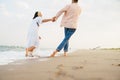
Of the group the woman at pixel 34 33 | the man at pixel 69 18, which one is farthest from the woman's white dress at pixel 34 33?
the man at pixel 69 18

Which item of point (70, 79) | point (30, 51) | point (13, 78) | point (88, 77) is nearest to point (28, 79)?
point (13, 78)

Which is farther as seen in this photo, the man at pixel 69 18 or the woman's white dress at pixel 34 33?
the woman's white dress at pixel 34 33

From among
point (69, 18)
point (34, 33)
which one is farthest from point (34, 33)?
point (69, 18)

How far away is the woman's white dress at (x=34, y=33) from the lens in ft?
32.2

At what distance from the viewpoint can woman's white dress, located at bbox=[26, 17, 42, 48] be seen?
32.2 feet

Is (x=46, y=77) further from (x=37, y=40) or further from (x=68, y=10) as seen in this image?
(x=37, y=40)

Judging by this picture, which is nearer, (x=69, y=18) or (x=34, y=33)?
(x=69, y=18)

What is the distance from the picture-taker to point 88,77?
331 centimetres

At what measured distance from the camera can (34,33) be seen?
392 inches

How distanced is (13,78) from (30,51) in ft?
21.3

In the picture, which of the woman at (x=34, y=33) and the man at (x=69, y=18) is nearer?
the man at (x=69, y=18)

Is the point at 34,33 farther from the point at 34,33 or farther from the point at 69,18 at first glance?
the point at 69,18

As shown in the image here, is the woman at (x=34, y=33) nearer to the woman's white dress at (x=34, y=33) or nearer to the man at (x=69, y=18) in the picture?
the woman's white dress at (x=34, y=33)

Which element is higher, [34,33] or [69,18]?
[69,18]
